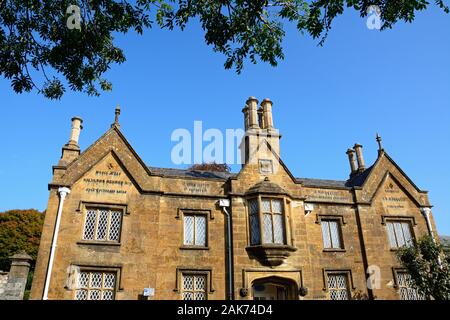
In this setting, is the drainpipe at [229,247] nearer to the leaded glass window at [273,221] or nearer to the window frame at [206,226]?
the window frame at [206,226]

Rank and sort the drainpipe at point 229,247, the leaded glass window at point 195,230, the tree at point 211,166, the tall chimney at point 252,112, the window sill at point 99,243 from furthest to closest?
the tree at point 211,166 < the tall chimney at point 252,112 < the leaded glass window at point 195,230 < the drainpipe at point 229,247 < the window sill at point 99,243

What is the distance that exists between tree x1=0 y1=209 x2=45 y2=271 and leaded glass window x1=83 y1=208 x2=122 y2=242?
24682mm

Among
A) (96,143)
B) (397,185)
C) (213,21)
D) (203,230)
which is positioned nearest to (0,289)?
(96,143)

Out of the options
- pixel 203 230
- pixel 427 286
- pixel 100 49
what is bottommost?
pixel 427 286

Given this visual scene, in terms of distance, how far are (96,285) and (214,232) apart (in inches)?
233

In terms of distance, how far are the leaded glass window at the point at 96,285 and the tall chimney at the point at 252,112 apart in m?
11.2

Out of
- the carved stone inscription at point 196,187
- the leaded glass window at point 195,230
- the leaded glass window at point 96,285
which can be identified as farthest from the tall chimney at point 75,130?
the leaded glass window at point 195,230

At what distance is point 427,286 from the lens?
15930 millimetres

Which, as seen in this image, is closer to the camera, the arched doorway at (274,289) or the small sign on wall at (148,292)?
the small sign on wall at (148,292)

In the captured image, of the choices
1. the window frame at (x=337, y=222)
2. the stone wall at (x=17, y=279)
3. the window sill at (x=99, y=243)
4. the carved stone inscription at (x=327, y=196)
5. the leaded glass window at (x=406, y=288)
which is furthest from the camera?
the carved stone inscription at (x=327, y=196)

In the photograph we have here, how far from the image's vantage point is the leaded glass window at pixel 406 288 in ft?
59.7

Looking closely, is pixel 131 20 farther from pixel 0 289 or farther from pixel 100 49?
pixel 0 289

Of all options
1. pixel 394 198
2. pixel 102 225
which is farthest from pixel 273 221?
pixel 394 198

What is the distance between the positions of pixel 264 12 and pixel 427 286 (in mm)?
14742
